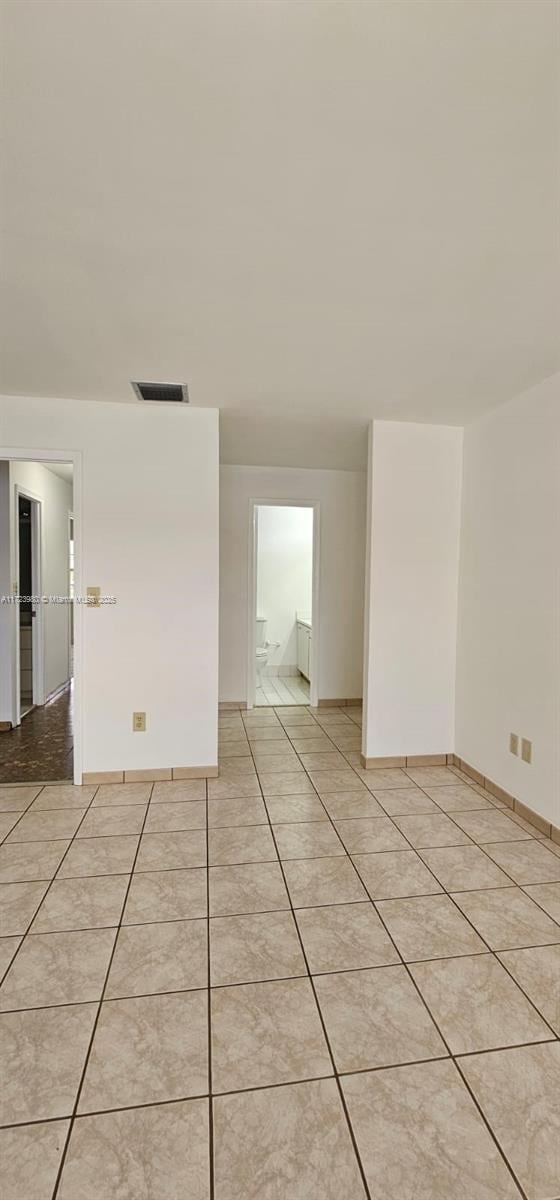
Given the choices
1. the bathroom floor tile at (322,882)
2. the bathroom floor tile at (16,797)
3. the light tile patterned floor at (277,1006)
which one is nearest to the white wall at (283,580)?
the bathroom floor tile at (16,797)

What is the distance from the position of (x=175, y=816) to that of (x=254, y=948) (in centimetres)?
106

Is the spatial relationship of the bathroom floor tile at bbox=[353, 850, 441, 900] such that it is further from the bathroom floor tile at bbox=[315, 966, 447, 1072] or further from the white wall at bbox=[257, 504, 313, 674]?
the white wall at bbox=[257, 504, 313, 674]

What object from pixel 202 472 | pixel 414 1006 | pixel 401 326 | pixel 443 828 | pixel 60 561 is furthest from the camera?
pixel 60 561

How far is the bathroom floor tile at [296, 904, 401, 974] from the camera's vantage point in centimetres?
173

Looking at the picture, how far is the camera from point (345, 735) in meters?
4.18

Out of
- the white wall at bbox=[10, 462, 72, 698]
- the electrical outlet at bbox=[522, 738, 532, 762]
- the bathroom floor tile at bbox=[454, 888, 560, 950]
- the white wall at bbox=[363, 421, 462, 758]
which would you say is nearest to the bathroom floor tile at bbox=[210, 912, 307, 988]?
the bathroom floor tile at bbox=[454, 888, 560, 950]

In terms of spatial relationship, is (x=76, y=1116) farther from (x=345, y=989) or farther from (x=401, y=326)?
(x=401, y=326)

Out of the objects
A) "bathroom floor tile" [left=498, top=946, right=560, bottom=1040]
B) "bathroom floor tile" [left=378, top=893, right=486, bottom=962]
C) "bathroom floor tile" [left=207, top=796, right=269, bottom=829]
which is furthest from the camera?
"bathroom floor tile" [left=207, top=796, right=269, bottom=829]

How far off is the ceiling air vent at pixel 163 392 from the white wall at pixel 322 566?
5.84 feet

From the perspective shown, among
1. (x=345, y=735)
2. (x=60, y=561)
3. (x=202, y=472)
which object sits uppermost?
(x=202, y=472)

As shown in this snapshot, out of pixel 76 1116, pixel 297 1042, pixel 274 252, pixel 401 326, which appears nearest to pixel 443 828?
pixel 297 1042

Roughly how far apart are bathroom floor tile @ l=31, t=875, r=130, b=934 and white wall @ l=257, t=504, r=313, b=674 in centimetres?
461

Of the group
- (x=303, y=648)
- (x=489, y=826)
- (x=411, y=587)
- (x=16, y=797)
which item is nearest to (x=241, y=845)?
(x=489, y=826)

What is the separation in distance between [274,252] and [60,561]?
464 cm
